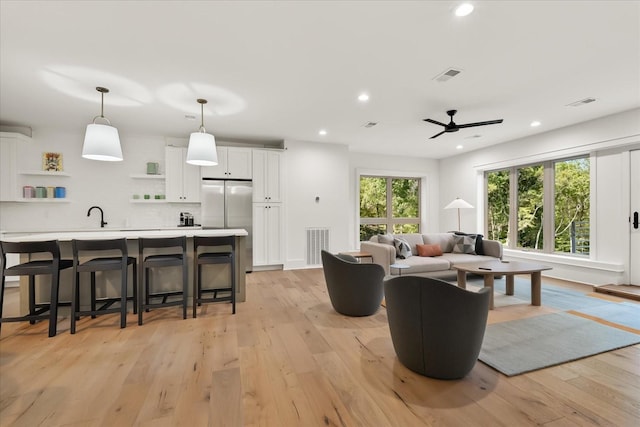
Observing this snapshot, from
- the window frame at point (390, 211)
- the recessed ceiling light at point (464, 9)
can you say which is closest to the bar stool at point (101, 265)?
the recessed ceiling light at point (464, 9)

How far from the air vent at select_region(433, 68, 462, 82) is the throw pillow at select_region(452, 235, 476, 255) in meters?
3.08

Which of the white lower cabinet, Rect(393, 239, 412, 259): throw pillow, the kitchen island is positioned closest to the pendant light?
the kitchen island

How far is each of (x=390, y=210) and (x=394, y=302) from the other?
19.2 feet

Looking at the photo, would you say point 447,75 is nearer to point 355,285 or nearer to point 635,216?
point 355,285

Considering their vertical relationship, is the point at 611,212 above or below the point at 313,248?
above

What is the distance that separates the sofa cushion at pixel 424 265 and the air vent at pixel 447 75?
2.50 meters

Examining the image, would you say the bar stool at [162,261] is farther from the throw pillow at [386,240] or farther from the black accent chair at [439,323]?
the throw pillow at [386,240]

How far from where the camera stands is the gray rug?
2316mm

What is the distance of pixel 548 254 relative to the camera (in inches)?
223

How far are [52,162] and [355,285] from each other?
5.58 metres

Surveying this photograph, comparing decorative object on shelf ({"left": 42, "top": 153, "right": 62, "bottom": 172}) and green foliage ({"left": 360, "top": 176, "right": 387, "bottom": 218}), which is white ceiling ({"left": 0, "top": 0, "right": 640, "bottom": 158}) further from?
green foliage ({"left": 360, "top": 176, "right": 387, "bottom": 218})

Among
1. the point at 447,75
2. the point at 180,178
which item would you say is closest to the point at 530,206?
the point at 447,75

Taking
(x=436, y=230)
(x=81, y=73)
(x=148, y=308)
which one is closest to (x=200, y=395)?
(x=148, y=308)

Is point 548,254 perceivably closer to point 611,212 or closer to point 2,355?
point 611,212
